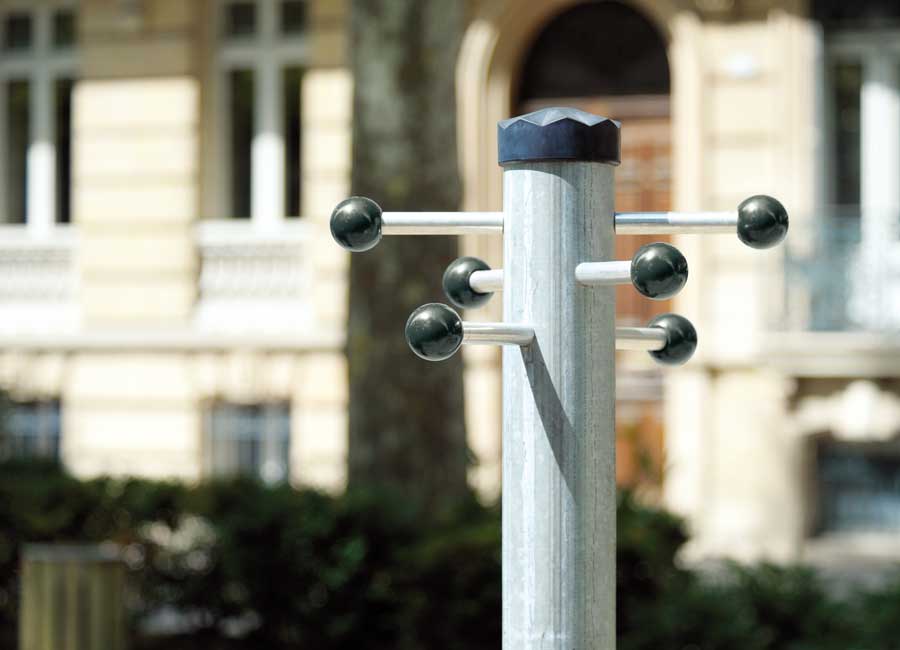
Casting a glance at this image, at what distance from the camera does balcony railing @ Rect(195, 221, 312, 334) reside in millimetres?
15539

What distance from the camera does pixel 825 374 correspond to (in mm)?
13633

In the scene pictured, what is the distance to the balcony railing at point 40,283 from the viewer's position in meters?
16.4

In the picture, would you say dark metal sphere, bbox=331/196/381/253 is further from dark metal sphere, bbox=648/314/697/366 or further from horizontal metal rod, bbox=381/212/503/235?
dark metal sphere, bbox=648/314/697/366

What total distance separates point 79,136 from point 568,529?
14831 millimetres

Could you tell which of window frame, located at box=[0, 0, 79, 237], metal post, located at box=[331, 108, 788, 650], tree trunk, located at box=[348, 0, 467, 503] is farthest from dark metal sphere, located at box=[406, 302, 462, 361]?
window frame, located at box=[0, 0, 79, 237]

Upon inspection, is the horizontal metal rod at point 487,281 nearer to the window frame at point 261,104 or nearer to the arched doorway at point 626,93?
the arched doorway at point 626,93

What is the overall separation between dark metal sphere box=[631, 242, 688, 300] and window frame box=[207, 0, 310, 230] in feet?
45.1

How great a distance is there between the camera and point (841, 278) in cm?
1376

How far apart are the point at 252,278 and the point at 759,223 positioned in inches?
542

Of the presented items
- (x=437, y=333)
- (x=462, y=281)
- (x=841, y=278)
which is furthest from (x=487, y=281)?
(x=841, y=278)

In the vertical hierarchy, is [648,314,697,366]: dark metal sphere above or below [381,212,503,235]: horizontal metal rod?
below

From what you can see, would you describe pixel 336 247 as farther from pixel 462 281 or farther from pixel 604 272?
pixel 604 272

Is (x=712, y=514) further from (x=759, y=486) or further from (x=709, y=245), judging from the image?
(x=709, y=245)

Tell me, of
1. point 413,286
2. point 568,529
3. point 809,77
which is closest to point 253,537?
point 413,286
